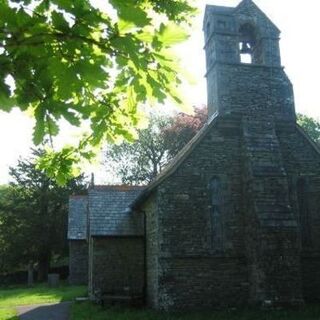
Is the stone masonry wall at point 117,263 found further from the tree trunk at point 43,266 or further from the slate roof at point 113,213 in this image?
the tree trunk at point 43,266

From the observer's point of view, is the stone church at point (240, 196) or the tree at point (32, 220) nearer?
the stone church at point (240, 196)

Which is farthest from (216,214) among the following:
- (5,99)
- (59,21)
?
(59,21)

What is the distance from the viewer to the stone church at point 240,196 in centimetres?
1562

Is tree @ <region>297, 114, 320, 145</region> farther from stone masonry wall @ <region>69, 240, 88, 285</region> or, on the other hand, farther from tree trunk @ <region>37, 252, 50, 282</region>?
tree trunk @ <region>37, 252, 50, 282</region>

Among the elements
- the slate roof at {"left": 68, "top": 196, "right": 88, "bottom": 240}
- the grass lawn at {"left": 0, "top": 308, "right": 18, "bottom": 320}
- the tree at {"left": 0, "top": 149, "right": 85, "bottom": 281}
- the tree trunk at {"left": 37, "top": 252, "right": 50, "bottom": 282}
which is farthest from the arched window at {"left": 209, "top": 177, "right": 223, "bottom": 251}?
the tree trunk at {"left": 37, "top": 252, "right": 50, "bottom": 282}

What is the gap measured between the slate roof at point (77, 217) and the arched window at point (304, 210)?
66.1ft

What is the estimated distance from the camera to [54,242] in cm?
4269

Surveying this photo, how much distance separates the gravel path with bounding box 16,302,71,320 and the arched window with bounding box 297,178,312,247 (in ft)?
29.3

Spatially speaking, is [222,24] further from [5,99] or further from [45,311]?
[5,99]

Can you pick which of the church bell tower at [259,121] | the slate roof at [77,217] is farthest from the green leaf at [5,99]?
the slate roof at [77,217]

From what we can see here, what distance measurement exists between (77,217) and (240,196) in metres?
21.0

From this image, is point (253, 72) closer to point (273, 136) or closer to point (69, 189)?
point (273, 136)

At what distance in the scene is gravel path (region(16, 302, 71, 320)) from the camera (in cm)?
1743

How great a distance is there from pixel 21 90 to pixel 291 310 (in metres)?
13.6
